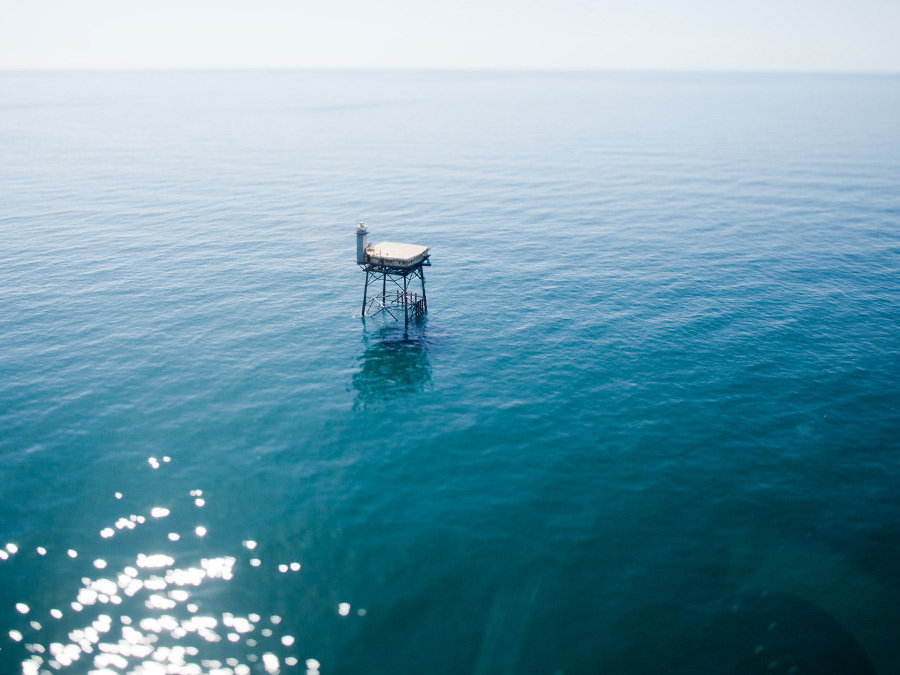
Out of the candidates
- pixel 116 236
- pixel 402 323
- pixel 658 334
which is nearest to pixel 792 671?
pixel 658 334

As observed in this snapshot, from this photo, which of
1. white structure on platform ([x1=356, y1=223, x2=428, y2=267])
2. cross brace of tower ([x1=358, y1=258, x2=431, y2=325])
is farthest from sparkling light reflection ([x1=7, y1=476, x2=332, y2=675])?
cross brace of tower ([x1=358, y1=258, x2=431, y2=325])

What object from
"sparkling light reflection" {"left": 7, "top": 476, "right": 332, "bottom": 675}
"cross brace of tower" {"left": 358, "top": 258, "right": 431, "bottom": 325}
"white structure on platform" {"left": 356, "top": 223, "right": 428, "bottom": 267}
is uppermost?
"white structure on platform" {"left": 356, "top": 223, "right": 428, "bottom": 267}

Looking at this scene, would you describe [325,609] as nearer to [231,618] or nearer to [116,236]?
[231,618]

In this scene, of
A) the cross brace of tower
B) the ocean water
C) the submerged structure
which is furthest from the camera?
the cross brace of tower

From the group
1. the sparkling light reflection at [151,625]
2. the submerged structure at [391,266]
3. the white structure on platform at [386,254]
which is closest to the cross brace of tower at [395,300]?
the submerged structure at [391,266]

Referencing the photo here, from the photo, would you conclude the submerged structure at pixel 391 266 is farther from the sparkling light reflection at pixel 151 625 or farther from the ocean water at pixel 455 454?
the sparkling light reflection at pixel 151 625

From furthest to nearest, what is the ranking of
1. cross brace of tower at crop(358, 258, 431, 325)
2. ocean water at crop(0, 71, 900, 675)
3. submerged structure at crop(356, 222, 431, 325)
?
cross brace of tower at crop(358, 258, 431, 325) < submerged structure at crop(356, 222, 431, 325) < ocean water at crop(0, 71, 900, 675)

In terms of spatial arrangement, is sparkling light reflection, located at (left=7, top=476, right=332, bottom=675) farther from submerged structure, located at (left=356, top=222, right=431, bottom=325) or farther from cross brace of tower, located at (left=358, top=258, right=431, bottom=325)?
cross brace of tower, located at (left=358, top=258, right=431, bottom=325)

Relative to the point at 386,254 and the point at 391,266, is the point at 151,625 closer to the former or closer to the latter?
the point at 391,266
